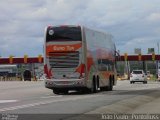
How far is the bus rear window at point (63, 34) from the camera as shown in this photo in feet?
107

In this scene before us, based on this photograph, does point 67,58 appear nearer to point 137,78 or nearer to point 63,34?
point 63,34

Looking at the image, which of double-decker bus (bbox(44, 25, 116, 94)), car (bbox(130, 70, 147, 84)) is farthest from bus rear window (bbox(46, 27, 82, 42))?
car (bbox(130, 70, 147, 84))

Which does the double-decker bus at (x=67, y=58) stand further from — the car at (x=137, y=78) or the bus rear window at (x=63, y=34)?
the car at (x=137, y=78)

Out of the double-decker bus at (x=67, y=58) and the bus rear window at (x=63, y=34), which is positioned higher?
the bus rear window at (x=63, y=34)

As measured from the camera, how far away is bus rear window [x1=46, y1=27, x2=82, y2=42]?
32656mm

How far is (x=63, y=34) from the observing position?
3275cm

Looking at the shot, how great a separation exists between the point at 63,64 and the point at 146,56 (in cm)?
7435

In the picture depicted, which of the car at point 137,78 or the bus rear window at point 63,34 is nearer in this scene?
the bus rear window at point 63,34

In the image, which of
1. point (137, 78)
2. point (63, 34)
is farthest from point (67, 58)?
point (137, 78)

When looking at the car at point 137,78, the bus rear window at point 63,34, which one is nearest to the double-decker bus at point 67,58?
the bus rear window at point 63,34

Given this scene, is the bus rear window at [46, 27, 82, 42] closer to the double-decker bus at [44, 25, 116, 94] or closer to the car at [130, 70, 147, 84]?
the double-decker bus at [44, 25, 116, 94]

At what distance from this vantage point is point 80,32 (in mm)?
32594

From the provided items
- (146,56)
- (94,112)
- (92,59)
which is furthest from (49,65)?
(146,56)

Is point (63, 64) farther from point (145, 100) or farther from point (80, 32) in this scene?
point (145, 100)
